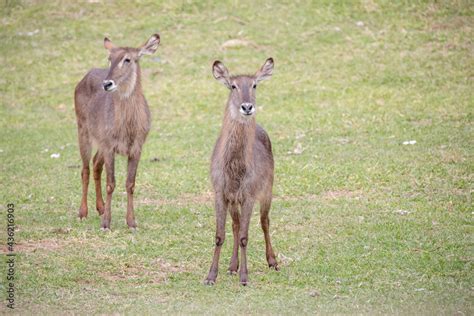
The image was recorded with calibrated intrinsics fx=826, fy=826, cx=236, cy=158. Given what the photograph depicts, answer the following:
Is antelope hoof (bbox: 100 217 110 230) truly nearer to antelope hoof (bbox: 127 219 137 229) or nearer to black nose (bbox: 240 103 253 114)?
antelope hoof (bbox: 127 219 137 229)

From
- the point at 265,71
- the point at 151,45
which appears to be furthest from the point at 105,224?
the point at 265,71

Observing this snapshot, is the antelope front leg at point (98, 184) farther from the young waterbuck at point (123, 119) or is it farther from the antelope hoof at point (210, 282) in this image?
the antelope hoof at point (210, 282)

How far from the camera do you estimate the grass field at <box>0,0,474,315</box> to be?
7.79m

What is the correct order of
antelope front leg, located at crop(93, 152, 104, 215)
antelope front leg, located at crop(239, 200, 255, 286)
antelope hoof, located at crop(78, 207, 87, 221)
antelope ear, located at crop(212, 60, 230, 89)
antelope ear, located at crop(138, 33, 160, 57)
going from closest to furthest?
1. antelope front leg, located at crop(239, 200, 255, 286)
2. antelope ear, located at crop(212, 60, 230, 89)
3. antelope ear, located at crop(138, 33, 160, 57)
4. antelope hoof, located at crop(78, 207, 87, 221)
5. antelope front leg, located at crop(93, 152, 104, 215)

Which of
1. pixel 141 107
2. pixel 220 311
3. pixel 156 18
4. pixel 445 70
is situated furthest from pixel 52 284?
pixel 156 18

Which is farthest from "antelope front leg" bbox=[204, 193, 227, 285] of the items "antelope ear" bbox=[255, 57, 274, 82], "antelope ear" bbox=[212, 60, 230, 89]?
"antelope ear" bbox=[255, 57, 274, 82]

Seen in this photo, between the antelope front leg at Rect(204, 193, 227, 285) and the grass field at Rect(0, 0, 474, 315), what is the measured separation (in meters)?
0.14

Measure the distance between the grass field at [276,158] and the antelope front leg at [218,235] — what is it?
0.14 m

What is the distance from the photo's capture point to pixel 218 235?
7.98 metres

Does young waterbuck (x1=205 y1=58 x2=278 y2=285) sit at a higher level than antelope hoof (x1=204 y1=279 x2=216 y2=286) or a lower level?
higher

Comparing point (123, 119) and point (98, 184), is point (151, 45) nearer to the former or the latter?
point (123, 119)

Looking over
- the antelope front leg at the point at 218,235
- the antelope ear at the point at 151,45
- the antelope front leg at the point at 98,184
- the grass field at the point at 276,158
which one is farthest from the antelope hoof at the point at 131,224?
the antelope front leg at the point at 218,235

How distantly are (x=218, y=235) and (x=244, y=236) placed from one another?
0.25 m

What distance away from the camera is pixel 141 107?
34.3 feet
